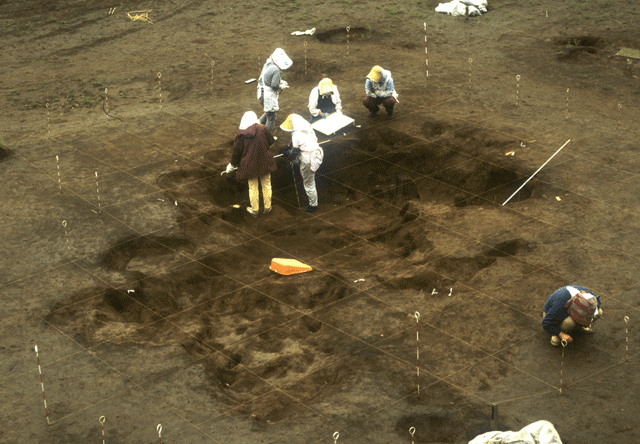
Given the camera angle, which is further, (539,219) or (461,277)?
(539,219)

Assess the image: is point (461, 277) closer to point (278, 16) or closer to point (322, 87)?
point (322, 87)

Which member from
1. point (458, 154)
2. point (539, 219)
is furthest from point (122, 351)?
point (458, 154)

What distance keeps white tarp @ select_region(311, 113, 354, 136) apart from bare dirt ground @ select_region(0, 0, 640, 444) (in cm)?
63

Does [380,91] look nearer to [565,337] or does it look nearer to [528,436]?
[565,337]

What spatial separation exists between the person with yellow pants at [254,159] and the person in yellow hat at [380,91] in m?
3.41

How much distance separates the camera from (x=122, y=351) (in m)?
8.45

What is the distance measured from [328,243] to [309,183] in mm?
1121

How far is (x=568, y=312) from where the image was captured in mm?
8148

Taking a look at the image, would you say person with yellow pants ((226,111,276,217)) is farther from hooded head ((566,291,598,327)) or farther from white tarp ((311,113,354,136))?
hooded head ((566,291,598,327))

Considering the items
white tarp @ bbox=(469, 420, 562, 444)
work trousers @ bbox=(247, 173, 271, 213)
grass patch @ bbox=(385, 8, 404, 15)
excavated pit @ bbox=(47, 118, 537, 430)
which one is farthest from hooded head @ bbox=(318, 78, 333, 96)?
white tarp @ bbox=(469, 420, 562, 444)

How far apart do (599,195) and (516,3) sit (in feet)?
33.2

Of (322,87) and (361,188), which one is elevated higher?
(322,87)

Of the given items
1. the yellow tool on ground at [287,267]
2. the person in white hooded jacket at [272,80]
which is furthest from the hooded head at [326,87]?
the yellow tool on ground at [287,267]

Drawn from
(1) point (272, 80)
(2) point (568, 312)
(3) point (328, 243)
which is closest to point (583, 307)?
(2) point (568, 312)
